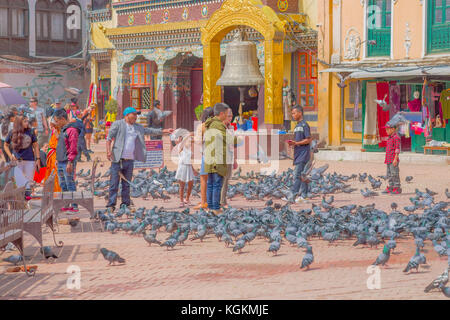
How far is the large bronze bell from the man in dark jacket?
10293mm

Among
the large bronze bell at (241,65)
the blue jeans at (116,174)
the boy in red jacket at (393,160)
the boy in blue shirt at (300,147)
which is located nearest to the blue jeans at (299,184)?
the boy in blue shirt at (300,147)

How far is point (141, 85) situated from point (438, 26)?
15.4 m

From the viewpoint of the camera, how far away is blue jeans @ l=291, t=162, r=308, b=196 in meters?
14.2

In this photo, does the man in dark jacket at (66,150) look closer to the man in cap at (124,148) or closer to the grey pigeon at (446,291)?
the man in cap at (124,148)

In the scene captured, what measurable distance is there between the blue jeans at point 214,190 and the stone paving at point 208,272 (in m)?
1.32

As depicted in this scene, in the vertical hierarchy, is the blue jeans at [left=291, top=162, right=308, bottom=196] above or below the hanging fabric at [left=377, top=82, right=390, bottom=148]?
below

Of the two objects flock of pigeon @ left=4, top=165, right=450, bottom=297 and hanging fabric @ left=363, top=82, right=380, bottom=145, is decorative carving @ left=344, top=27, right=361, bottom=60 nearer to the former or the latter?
hanging fabric @ left=363, top=82, right=380, bottom=145

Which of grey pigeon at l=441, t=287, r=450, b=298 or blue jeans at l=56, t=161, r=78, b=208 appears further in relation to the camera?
blue jeans at l=56, t=161, r=78, b=208

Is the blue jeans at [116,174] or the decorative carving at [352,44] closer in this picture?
the blue jeans at [116,174]

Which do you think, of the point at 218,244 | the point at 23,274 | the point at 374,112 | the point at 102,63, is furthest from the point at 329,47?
the point at 23,274

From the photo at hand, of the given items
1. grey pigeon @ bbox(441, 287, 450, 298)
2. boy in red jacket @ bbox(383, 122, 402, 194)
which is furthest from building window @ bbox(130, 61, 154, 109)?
grey pigeon @ bbox(441, 287, 450, 298)

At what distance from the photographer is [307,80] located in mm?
27734

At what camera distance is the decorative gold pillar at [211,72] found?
25672 millimetres

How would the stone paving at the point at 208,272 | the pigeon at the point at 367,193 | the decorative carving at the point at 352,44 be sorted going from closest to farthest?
the stone paving at the point at 208,272 → the pigeon at the point at 367,193 → the decorative carving at the point at 352,44
